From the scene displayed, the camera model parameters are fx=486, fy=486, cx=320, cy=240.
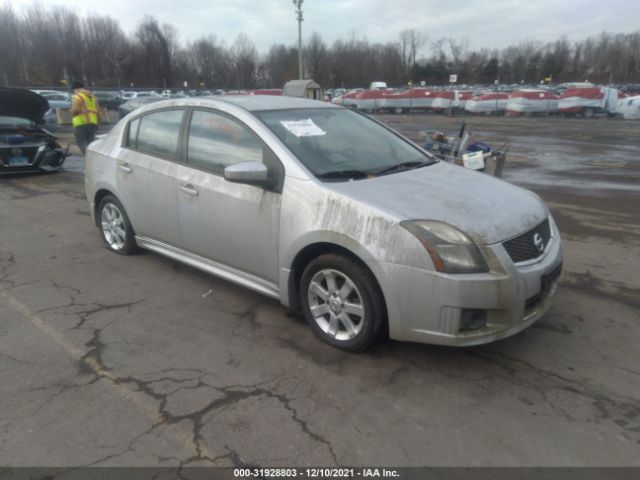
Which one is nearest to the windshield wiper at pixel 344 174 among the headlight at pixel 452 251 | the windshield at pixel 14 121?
the headlight at pixel 452 251

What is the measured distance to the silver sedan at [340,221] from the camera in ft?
9.44

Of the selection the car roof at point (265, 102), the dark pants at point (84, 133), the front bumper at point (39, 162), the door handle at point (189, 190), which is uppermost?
the car roof at point (265, 102)

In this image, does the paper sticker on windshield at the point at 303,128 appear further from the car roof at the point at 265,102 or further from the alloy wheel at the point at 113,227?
the alloy wheel at the point at 113,227

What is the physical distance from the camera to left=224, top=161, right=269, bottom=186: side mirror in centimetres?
335

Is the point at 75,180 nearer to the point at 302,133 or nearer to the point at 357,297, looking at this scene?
the point at 302,133

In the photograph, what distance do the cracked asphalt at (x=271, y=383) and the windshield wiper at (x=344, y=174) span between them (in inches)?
45.4

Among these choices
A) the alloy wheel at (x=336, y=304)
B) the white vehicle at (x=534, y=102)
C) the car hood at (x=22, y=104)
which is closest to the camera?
the alloy wheel at (x=336, y=304)

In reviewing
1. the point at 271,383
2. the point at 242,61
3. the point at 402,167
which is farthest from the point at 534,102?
the point at 242,61

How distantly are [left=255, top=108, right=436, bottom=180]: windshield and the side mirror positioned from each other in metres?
0.29

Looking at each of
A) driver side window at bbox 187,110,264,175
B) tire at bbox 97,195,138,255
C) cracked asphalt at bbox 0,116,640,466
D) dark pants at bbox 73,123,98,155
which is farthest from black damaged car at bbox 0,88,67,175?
driver side window at bbox 187,110,264,175

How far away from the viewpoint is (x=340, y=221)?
3109mm

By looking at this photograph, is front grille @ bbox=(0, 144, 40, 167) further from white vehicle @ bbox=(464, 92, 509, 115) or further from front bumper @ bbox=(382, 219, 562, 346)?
white vehicle @ bbox=(464, 92, 509, 115)

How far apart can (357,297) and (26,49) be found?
300 ft

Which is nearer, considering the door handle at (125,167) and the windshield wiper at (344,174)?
the windshield wiper at (344,174)
